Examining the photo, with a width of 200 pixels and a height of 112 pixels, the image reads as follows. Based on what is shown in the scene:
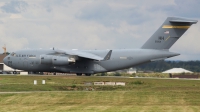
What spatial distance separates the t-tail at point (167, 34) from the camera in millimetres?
61284

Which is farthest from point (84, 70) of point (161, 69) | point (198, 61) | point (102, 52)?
point (198, 61)

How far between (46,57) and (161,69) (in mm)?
28903

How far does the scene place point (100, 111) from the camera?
81.8 feet

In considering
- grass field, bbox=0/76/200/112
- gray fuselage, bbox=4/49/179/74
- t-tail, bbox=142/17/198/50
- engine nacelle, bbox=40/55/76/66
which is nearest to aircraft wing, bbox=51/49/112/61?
gray fuselage, bbox=4/49/179/74

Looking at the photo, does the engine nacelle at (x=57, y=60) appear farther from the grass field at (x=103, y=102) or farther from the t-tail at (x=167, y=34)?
the grass field at (x=103, y=102)

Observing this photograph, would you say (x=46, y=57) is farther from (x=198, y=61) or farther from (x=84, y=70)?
(x=198, y=61)

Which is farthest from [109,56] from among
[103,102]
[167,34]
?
[103,102]

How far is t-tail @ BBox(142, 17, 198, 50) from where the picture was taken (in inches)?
2413

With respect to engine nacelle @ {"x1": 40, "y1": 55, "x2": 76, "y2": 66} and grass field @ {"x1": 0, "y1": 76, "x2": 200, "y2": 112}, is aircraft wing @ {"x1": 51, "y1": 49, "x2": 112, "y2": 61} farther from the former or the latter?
grass field @ {"x1": 0, "y1": 76, "x2": 200, "y2": 112}

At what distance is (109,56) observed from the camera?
197ft

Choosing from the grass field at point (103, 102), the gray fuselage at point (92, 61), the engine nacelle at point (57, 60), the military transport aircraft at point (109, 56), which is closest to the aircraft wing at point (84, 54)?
the military transport aircraft at point (109, 56)

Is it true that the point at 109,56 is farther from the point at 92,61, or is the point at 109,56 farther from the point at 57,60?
the point at 57,60

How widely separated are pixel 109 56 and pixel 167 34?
27.3ft

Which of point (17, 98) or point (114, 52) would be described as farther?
point (114, 52)
